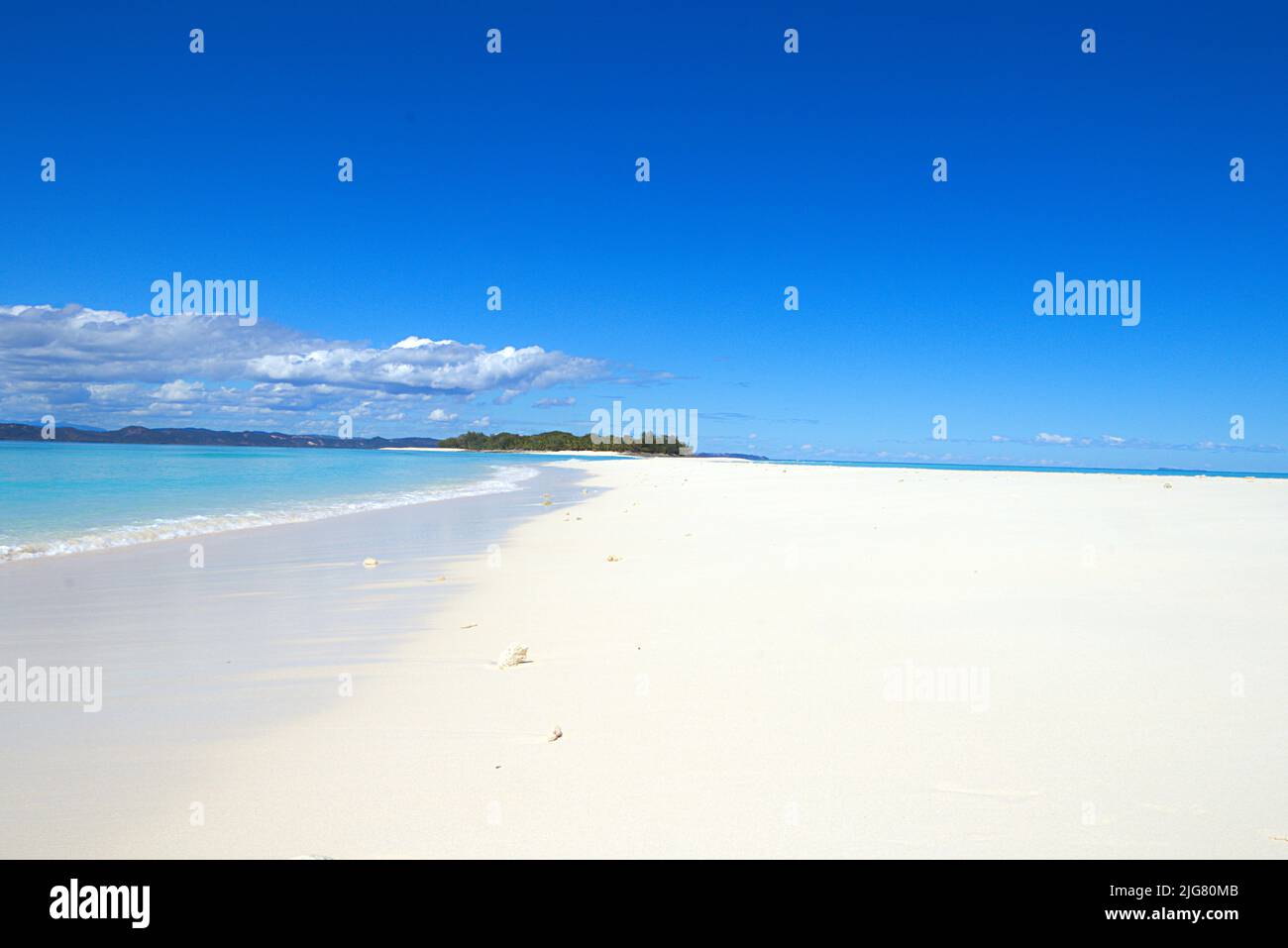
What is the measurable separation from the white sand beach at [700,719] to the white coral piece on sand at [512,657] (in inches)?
3.9

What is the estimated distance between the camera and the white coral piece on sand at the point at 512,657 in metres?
4.84

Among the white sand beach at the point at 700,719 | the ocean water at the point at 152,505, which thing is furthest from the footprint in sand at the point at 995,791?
the ocean water at the point at 152,505

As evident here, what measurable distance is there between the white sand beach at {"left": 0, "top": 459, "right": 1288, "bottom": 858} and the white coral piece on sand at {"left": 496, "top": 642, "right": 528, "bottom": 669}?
100 millimetres

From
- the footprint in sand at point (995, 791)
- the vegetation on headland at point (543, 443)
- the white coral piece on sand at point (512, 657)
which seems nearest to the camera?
the footprint in sand at point (995, 791)

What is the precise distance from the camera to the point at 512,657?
15.9 feet

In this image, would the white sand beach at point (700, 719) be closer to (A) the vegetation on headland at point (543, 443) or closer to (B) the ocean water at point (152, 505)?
(B) the ocean water at point (152, 505)

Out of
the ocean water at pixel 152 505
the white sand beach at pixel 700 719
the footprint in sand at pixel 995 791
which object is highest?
the ocean water at pixel 152 505

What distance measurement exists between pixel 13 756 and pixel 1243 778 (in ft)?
18.9

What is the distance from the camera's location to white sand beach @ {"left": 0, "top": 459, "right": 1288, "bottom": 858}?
8.80ft

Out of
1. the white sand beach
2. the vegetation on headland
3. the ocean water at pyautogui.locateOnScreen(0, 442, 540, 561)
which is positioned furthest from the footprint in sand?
the vegetation on headland

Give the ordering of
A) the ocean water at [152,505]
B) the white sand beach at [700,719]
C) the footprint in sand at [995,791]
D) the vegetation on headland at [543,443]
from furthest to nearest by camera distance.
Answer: the vegetation on headland at [543,443] < the ocean water at [152,505] < the footprint in sand at [995,791] < the white sand beach at [700,719]

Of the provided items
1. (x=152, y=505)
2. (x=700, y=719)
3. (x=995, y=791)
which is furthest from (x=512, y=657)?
(x=152, y=505)
